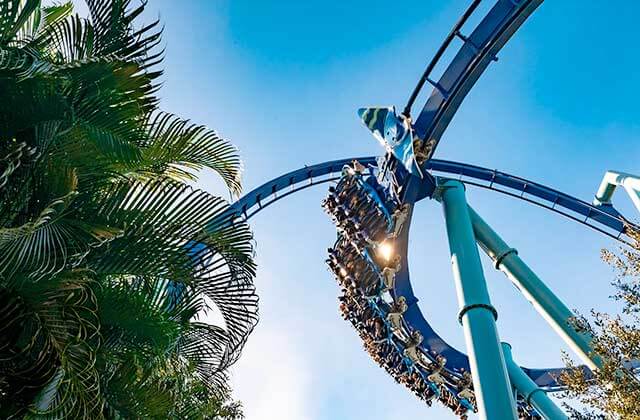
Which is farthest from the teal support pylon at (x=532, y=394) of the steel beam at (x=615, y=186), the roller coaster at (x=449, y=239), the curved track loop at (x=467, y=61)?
the curved track loop at (x=467, y=61)

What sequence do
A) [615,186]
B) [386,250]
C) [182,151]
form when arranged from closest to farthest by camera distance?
[182,151] < [386,250] < [615,186]

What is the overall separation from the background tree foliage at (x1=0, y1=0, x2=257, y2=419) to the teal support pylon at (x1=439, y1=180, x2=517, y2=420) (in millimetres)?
3268

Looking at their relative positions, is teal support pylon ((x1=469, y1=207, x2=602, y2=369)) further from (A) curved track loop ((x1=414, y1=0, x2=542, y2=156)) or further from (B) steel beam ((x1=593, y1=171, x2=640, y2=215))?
(A) curved track loop ((x1=414, y1=0, x2=542, y2=156))

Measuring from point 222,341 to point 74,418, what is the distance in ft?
3.18

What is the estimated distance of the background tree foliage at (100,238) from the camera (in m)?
2.27

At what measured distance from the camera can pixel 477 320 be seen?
6.51m

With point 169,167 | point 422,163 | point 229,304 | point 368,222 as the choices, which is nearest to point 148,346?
point 229,304

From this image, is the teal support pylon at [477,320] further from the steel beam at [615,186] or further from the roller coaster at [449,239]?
the steel beam at [615,186]

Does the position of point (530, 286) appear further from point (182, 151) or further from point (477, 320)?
point (182, 151)

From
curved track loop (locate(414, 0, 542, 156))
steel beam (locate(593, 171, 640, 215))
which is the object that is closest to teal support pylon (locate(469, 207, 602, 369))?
steel beam (locate(593, 171, 640, 215))

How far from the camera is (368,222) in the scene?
33.7 ft

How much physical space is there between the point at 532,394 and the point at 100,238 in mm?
9783

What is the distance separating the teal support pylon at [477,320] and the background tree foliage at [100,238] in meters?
3.27

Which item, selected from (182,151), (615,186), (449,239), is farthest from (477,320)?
(615,186)
